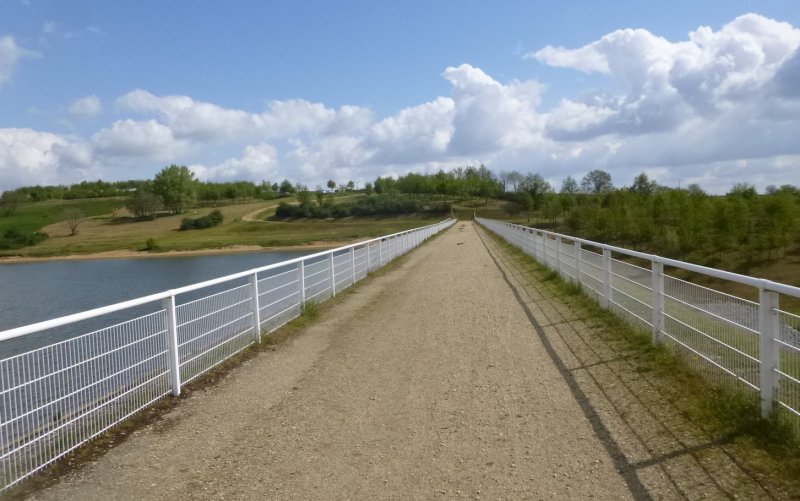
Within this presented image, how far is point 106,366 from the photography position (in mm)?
5301

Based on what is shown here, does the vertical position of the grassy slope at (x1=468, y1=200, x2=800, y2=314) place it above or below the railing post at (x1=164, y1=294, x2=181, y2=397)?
below

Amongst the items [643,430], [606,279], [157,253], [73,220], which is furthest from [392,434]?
[73,220]

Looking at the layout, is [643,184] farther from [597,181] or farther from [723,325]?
[723,325]

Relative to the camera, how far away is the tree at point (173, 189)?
128 metres

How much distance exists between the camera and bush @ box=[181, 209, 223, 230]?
10238cm

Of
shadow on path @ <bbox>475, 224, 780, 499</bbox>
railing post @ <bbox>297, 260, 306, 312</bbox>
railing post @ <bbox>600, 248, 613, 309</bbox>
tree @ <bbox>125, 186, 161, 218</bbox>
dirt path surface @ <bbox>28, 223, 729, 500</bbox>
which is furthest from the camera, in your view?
tree @ <bbox>125, 186, 161, 218</bbox>

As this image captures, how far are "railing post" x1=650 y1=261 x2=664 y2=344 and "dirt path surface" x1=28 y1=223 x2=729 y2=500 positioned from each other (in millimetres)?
1152

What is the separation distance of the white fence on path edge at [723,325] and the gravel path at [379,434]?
1291 mm

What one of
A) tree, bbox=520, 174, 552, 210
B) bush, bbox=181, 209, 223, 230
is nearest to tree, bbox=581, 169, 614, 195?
tree, bbox=520, 174, 552, 210

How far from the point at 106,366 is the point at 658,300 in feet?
19.1

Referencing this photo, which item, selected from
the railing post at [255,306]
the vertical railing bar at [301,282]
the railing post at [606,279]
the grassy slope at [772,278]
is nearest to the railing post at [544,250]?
the grassy slope at [772,278]

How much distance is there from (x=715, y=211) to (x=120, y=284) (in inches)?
1719

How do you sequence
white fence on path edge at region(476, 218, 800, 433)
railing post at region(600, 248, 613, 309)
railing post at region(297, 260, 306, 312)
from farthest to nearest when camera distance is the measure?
railing post at region(297, 260, 306, 312), railing post at region(600, 248, 613, 309), white fence on path edge at region(476, 218, 800, 433)

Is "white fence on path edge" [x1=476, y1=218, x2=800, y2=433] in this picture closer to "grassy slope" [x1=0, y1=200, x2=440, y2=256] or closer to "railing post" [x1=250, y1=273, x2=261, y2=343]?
"railing post" [x1=250, y1=273, x2=261, y2=343]
